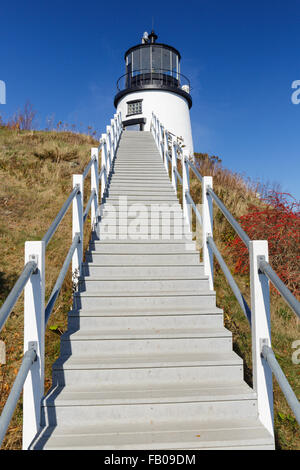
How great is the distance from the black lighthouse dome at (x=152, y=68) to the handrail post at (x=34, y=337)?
19447mm

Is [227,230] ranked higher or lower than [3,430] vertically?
higher

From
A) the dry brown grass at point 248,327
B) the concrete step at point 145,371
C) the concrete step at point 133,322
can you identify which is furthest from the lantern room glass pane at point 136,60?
the concrete step at point 145,371

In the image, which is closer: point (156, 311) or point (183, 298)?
point (156, 311)

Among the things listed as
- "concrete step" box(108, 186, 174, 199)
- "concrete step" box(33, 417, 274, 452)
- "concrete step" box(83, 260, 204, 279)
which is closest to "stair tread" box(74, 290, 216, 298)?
"concrete step" box(83, 260, 204, 279)

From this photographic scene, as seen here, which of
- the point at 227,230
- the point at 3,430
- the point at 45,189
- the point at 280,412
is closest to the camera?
the point at 3,430

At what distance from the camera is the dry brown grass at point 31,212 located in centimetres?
365

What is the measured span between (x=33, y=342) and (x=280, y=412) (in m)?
2.32

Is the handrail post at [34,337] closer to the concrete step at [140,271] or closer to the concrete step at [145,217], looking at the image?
the concrete step at [140,271]

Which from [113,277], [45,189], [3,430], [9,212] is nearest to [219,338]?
[113,277]

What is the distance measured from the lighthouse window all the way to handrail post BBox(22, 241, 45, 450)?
62.9 ft

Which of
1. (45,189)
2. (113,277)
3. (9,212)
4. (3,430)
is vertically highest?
(45,189)

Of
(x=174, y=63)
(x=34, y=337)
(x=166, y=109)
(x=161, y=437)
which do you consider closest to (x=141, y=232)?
(x=34, y=337)

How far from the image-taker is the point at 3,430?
1.73 meters
